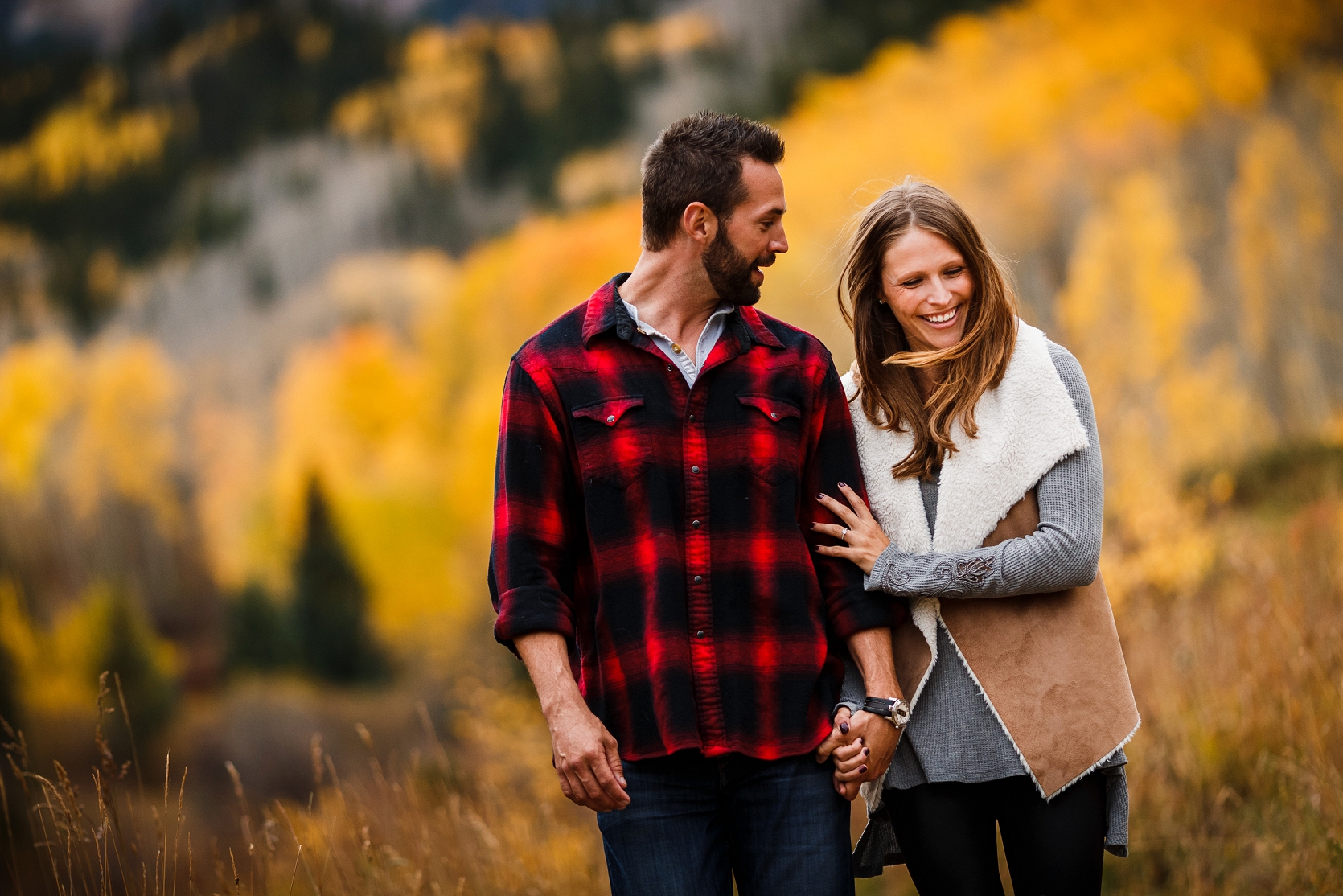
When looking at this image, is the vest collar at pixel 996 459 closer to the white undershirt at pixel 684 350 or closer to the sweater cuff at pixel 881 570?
the sweater cuff at pixel 881 570

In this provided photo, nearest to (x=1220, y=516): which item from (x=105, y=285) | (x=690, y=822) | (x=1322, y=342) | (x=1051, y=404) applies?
(x=1322, y=342)

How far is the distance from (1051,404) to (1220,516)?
5.33 metres

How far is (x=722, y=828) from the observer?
6.83ft

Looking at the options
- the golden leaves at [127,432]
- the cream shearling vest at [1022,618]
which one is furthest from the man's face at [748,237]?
the golden leaves at [127,432]

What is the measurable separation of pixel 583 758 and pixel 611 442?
23.1 inches

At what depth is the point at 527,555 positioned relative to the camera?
6.51ft

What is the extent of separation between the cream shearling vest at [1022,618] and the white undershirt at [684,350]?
0.49m

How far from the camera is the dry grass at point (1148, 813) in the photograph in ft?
8.61

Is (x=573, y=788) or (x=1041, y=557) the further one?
(x=1041, y=557)

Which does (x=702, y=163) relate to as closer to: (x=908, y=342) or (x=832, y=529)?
(x=908, y=342)

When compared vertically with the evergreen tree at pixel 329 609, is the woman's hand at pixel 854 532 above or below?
above

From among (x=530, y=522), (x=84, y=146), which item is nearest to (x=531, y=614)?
(x=530, y=522)

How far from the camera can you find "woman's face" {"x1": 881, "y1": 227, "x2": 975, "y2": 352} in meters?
2.25

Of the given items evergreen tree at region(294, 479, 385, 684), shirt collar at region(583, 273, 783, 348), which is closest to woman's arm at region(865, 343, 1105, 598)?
shirt collar at region(583, 273, 783, 348)
